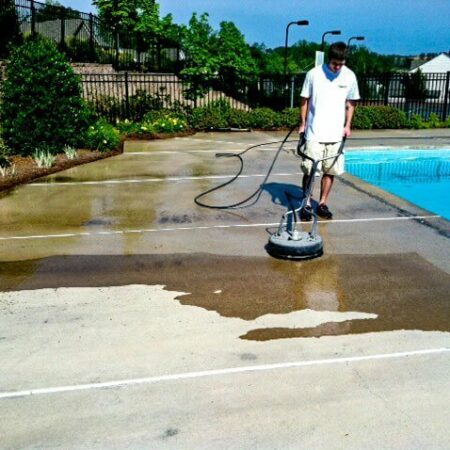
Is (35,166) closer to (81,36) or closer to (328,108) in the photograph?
(328,108)

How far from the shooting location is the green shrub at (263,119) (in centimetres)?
1794

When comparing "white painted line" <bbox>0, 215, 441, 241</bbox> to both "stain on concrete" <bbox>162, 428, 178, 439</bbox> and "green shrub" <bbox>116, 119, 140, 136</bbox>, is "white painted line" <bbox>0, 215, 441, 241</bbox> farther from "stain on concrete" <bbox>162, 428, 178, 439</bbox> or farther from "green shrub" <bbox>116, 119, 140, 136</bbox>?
"green shrub" <bbox>116, 119, 140, 136</bbox>

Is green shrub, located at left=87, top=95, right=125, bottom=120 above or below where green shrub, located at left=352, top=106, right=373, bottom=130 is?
above

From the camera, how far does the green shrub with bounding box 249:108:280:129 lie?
17938mm

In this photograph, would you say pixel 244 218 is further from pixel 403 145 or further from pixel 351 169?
pixel 403 145

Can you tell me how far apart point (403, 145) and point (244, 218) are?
9.13 metres

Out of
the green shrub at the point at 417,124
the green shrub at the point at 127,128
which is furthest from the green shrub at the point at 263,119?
the green shrub at the point at 417,124

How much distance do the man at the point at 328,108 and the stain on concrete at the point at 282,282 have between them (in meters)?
1.54

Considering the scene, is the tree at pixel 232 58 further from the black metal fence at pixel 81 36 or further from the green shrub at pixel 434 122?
the black metal fence at pixel 81 36

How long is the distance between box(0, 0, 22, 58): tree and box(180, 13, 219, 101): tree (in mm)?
5995

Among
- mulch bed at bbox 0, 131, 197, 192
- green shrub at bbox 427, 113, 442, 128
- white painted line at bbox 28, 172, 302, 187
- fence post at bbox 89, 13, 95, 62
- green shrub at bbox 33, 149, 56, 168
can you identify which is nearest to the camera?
mulch bed at bbox 0, 131, 197, 192

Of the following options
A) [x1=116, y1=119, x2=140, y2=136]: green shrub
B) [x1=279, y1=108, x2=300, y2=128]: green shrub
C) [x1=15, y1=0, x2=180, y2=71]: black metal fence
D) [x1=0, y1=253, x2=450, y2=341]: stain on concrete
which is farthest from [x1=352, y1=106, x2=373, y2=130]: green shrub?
[x1=0, y1=253, x2=450, y2=341]: stain on concrete

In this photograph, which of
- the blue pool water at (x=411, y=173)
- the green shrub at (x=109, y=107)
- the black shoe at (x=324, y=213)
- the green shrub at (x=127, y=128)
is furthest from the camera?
the green shrub at (x=109, y=107)

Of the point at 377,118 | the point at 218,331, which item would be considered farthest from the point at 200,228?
the point at 377,118
